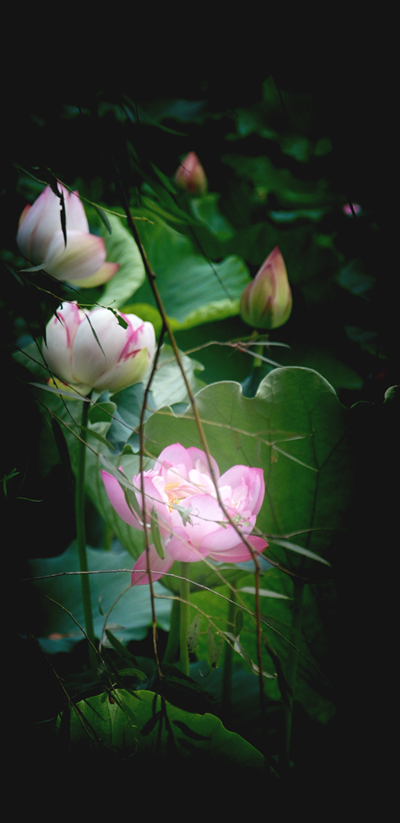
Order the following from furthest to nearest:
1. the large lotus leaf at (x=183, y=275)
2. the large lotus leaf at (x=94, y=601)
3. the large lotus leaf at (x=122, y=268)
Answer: the large lotus leaf at (x=183, y=275) < the large lotus leaf at (x=122, y=268) < the large lotus leaf at (x=94, y=601)

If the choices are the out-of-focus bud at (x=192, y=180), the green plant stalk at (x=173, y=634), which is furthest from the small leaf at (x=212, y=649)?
the out-of-focus bud at (x=192, y=180)

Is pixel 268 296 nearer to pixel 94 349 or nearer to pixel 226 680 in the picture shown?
pixel 94 349

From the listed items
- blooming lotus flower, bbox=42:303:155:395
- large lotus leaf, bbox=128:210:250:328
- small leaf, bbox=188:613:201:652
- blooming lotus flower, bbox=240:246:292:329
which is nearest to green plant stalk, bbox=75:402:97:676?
blooming lotus flower, bbox=42:303:155:395

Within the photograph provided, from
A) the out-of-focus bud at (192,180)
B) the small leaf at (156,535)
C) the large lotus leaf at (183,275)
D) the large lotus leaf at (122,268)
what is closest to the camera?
the small leaf at (156,535)

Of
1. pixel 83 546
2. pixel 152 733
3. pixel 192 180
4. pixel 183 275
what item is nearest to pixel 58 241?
pixel 83 546

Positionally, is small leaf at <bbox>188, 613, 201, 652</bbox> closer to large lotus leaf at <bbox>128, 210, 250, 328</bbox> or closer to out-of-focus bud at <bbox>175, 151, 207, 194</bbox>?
large lotus leaf at <bbox>128, 210, 250, 328</bbox>

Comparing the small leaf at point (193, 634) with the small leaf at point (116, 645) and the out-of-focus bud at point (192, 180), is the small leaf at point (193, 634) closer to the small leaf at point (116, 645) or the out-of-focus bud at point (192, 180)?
the small leaf at point (116, 645)

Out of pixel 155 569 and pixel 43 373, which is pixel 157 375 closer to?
pixel 43 373
